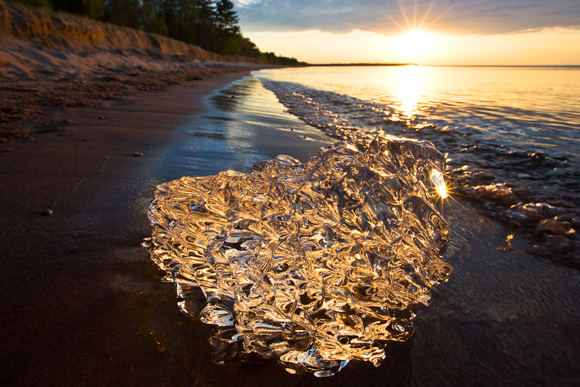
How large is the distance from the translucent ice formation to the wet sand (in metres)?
0.06

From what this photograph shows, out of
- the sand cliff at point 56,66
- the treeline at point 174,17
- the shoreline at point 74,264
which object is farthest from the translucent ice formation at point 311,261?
the treeline at point 174,17

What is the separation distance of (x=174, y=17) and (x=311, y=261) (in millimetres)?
56021

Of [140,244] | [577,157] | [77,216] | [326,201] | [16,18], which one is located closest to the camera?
[326,201]

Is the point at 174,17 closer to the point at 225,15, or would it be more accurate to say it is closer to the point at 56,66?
the point at 225,15

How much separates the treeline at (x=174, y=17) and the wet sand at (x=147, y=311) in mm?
27792

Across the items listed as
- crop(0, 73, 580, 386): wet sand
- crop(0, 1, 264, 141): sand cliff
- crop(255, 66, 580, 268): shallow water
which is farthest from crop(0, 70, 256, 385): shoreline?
crop(255, 66, 580, 268): shallow water

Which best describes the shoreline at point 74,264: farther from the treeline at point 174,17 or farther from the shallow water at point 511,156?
the treeline at point 174,17

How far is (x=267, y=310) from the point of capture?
89 cm

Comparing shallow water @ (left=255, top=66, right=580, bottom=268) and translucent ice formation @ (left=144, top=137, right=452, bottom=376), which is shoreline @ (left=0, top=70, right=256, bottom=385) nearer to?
translucent ice formation @ (left=144, top=137, right=452, bottom=376)

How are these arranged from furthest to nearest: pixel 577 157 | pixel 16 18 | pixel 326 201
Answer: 1. pixel 16 18
2. pixel 577 157
3. pixel 326 201

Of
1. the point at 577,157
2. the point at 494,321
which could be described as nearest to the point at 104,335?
the point at 494,321

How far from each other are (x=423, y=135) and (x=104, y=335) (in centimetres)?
473

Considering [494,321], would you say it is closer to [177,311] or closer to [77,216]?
[177,311]

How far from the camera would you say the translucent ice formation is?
870mm
